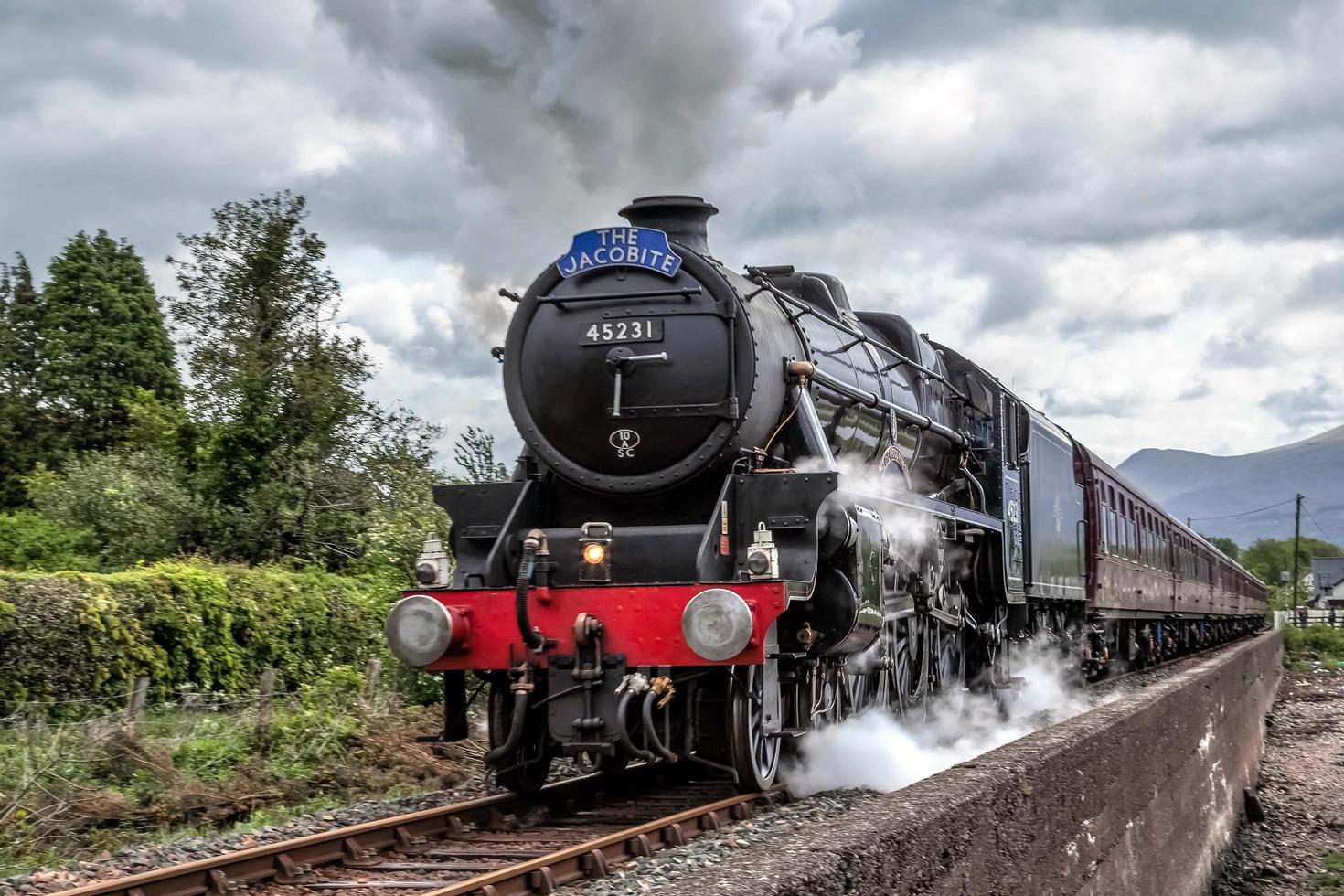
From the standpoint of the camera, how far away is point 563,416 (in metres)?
8.08

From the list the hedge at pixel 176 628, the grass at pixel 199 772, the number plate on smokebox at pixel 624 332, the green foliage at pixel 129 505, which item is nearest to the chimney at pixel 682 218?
the number plate on smokebox at pixel 624 332

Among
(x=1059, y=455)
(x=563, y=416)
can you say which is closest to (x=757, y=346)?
(x=563, y=416)

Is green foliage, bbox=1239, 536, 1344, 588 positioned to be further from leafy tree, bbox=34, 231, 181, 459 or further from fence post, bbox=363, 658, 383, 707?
fence post, bbox=363, 658, 383, 707

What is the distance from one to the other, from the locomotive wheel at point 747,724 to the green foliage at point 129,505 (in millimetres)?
15548

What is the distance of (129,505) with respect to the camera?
885 inches

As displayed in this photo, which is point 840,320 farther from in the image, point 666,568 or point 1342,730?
point 1342,730

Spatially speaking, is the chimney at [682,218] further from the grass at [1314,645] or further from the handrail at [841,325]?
the grass at [1314,645]

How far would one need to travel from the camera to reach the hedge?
41.9 feet

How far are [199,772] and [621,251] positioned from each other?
15.6ft

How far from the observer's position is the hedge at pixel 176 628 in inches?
502

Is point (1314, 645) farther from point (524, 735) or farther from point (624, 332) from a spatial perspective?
point (524, 735)

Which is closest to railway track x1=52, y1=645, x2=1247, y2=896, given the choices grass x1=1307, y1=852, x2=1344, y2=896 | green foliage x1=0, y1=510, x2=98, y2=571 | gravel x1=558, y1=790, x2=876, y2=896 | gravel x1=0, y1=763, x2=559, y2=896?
gravel x1=558, y1=790, x2=876, y2=896

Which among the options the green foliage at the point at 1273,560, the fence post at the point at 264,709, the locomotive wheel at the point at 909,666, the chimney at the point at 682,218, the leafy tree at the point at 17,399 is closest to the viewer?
the chimney at the point at 682,218

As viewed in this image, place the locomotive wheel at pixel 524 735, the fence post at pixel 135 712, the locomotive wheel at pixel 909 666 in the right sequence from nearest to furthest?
the locomotive wheel at pixel 524 735
the fence post at pixel 135 712
the locomotive wheel at pixel 909 666
